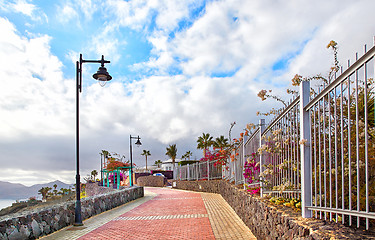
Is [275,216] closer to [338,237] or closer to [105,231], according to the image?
[338,237]

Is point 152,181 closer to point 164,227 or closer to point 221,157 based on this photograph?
point 221,157

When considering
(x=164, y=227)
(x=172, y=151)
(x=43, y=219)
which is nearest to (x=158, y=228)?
(x=164, y=227)

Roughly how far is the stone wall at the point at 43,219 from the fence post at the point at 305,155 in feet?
17.8

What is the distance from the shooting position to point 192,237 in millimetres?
6633

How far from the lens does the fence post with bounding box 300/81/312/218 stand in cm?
394

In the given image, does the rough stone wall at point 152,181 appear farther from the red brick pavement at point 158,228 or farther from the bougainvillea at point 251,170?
the bougainvillea at point 251,170

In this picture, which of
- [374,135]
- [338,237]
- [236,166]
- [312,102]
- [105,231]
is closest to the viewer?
[338,237]

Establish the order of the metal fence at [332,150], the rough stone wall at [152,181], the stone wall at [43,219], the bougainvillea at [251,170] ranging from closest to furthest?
the metal fence at [332,150]
the stone wall at [43,219]
the bougainvillea at [251,170]
the rough stone wall at [152,181]

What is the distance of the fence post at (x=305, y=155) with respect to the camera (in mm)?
3939

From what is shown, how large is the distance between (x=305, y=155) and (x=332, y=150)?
12.6 inches

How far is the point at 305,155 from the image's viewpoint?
3.98 metres

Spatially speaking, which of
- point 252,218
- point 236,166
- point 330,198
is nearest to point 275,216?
point 330,198

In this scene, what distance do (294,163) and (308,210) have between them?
0.86 meters

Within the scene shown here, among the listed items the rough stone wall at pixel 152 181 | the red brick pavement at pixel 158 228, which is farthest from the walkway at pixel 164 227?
the rough stone wall at pixel 152 181
